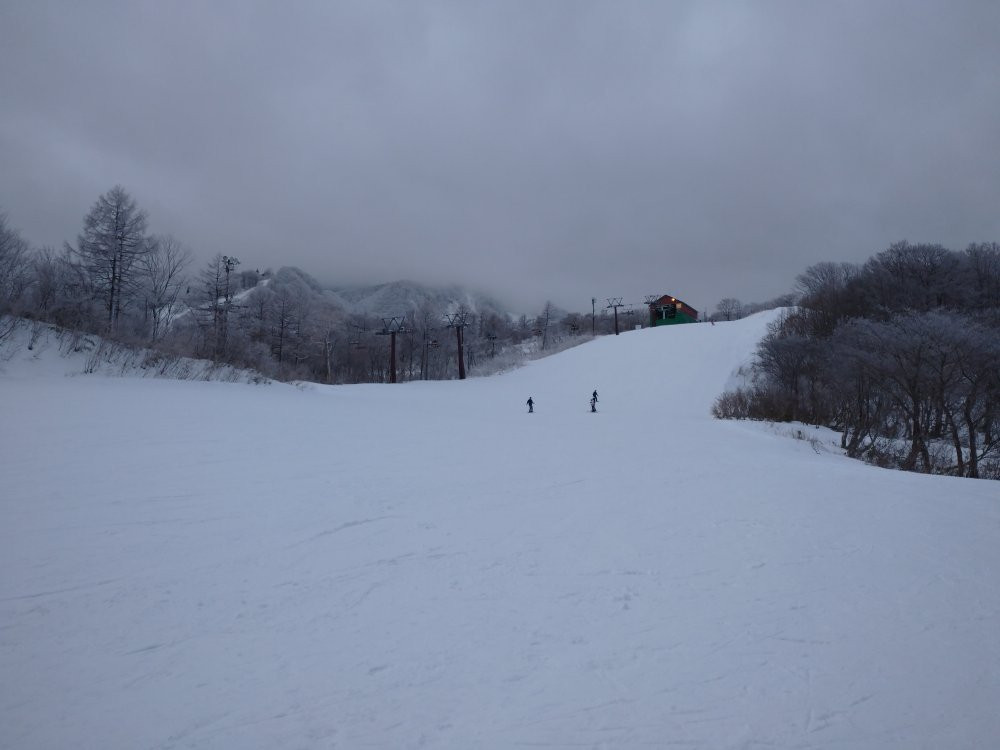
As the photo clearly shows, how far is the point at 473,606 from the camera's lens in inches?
147

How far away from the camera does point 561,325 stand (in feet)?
361

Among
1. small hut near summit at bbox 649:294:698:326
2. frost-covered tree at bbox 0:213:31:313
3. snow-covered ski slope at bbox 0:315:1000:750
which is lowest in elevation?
snow-covered ski slope at bbox 0:315:1000:750

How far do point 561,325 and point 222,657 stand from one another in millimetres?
109266

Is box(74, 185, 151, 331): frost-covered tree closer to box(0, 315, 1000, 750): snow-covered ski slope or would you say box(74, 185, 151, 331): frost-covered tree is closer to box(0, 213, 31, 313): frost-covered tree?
box(0, 213, 31, 313): frost-covered tree

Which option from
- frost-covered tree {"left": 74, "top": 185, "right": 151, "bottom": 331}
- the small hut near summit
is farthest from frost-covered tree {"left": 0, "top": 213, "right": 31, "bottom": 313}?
the small hut near summit

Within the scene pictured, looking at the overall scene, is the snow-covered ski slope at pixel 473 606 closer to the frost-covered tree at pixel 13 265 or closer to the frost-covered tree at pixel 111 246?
the frost-covered tree at pixel 13 265

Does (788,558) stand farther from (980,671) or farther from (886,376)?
(886,376)

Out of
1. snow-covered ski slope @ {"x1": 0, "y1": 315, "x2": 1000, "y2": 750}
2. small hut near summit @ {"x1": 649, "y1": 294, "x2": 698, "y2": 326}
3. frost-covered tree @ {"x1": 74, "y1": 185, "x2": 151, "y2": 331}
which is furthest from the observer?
small hut near summit @ {"x1": 649, "y1": 294, "x2": 698, "y2": 326}

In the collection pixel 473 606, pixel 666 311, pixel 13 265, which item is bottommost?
pixel 473 606

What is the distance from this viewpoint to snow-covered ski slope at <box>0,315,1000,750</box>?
2586mm

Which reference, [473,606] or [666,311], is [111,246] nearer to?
[473,606]

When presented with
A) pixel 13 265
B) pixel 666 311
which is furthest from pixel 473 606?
pixel 666 311

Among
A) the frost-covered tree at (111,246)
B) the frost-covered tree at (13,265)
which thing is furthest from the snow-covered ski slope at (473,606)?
the frost-covered tree at (111,246)

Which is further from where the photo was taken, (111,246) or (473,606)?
(111,246)
